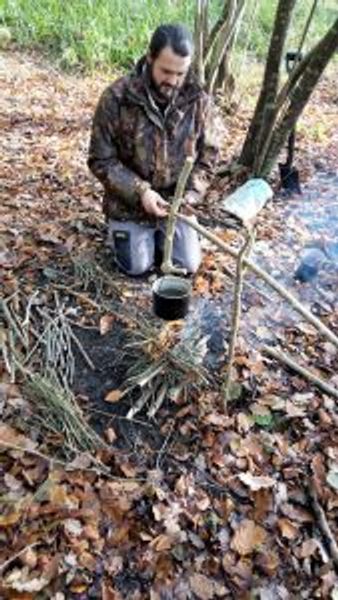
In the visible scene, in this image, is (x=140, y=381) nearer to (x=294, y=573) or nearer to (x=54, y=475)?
(x=54, y=475)

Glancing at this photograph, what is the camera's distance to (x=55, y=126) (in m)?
6.18

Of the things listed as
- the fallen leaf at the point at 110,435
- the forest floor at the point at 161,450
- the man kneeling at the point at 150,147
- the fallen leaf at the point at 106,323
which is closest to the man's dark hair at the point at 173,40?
the man kneeling at the point at 150,147

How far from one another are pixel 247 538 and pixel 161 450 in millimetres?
565

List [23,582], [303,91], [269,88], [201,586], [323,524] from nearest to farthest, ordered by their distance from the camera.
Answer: [23,582] < [201,586] < [323,524] < [303,91] < [269,88]

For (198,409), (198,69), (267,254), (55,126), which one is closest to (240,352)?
(198,409)

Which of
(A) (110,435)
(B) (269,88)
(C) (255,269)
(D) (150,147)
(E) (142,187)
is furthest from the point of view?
(B) (269,88)

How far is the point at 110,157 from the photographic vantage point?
Answer: 12.3 ft

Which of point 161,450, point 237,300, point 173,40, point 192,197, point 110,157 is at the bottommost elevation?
point 161,450

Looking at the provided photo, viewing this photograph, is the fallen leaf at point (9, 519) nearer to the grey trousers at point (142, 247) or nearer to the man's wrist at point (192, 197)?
the grey trousers at point (142, 247)

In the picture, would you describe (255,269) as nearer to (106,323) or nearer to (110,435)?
(110,435)

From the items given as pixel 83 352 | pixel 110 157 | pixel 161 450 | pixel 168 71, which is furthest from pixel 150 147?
pixel 161 450

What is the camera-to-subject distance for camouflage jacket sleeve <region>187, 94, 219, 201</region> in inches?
151

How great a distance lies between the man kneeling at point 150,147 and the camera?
350 cm

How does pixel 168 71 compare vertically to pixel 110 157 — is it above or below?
above
